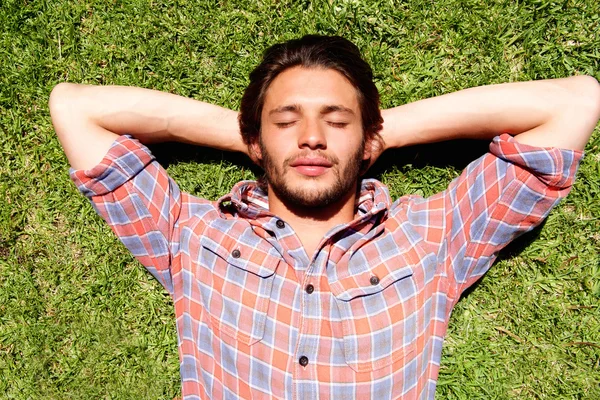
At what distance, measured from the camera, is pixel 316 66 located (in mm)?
3057

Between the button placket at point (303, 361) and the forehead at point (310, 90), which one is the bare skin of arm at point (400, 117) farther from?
the button placket at point (303, 361)

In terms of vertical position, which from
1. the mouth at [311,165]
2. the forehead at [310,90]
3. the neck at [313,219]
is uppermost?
the forehead at [310,90]

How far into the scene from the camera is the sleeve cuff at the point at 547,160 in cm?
274

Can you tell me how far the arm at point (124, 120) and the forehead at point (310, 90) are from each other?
46cm

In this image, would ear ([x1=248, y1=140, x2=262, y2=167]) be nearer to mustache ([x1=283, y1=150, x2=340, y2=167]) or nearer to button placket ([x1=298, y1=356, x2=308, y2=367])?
mustache ([x1=283, y1=150, x2=340, y2=167])

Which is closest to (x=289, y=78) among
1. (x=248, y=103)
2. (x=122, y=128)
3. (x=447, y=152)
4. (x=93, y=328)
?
(x=248, y=103)

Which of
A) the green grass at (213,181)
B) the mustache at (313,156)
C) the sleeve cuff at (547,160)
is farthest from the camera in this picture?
the green grass at (213,181)

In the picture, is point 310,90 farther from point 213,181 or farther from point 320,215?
point 213,181

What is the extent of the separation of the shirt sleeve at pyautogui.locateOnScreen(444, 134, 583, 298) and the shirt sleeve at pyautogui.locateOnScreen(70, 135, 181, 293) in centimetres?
181

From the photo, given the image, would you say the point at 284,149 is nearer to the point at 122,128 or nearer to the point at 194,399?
the point at 122,128

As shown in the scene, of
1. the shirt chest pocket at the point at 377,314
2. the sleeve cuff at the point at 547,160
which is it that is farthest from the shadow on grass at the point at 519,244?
the shirt chest pocket at the point at 377,314

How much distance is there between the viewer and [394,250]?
3.03 m

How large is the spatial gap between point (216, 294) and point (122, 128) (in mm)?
1263

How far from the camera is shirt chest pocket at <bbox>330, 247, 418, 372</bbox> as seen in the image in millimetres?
2865
